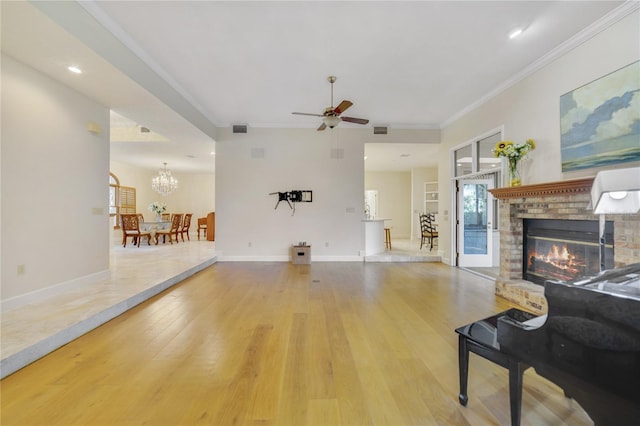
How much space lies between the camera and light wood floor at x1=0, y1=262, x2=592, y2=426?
5.20 feet

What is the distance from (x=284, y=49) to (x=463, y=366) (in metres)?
3.82

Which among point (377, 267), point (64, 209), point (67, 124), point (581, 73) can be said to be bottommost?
point (377, 267)

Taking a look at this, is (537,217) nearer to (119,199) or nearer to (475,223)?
(475,223)

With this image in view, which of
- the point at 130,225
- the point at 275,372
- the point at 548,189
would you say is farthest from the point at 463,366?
the point at 130,225

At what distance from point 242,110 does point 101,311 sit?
14.1 feet

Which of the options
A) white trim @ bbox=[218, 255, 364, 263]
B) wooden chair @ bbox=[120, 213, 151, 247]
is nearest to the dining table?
wooden chair @ bbox=[120, 213, 151, 247]

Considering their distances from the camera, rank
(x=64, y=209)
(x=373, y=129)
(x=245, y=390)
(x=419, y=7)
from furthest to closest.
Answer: (x=373, y=129), (x=64, y=209), (x=419, y=7), (x=245, y=390)

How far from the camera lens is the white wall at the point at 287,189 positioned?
6.40 metres

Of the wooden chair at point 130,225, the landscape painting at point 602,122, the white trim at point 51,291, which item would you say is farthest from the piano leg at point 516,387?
the wooden chair at point 130,225

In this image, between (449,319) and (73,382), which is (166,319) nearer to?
(73,382)

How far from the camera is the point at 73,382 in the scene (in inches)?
74.2

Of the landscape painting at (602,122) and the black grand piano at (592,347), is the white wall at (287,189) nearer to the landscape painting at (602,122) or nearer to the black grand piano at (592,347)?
the landscape painting at (602,122)

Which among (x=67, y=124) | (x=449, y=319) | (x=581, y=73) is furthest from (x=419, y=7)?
(x=67, y=124)

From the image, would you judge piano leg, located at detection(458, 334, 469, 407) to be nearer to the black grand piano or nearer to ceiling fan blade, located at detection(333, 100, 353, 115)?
the black grand piano
